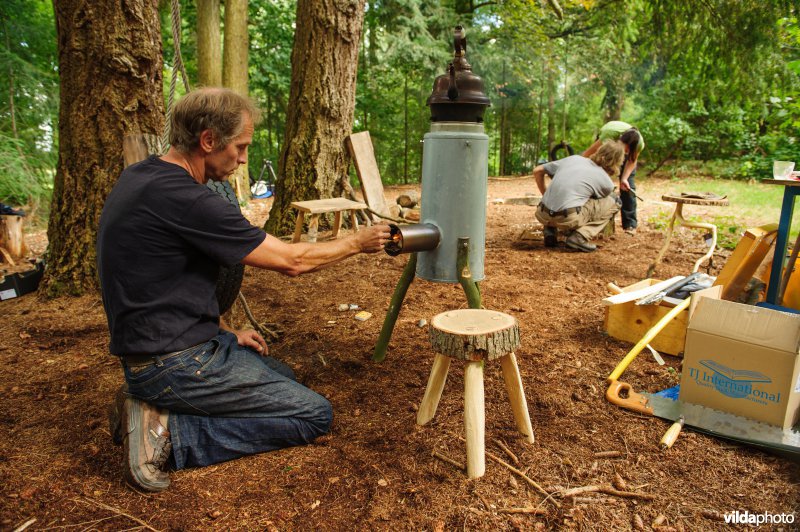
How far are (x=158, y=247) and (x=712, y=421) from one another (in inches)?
94.5

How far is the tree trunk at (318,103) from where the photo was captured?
17.8 feet

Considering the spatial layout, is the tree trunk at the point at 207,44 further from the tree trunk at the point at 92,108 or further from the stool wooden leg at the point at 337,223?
the tree trunk at the point at 92,108

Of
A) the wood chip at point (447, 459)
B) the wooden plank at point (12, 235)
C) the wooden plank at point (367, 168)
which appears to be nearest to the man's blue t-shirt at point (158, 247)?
the wood chip at point (447, 459)

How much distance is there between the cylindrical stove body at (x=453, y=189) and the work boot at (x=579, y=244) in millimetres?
3273

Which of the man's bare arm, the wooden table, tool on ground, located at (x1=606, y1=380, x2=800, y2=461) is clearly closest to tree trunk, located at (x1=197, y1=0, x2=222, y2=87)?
the man's bare arm

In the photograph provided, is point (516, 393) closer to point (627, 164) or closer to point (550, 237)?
point (550, 237)

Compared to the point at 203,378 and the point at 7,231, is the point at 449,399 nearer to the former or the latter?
the point at 203,378

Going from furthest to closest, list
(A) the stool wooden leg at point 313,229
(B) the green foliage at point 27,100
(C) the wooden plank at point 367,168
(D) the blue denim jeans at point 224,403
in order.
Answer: (B) the green foliage at point 27,100 → (C) the wooden plank at point 367,168 → (A) the stool wooden leg at point 313,229 → (D) the blue denim jeans at point 224,403

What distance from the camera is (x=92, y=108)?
3625 millimetres

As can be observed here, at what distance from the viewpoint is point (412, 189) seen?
39.0 feet

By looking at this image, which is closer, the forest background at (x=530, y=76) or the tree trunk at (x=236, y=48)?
the forest background at (x=530, y=76)

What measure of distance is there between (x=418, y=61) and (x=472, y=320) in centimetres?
1013

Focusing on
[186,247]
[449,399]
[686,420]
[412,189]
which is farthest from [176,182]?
[412,189]

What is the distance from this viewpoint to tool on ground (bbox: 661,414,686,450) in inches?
84.4
